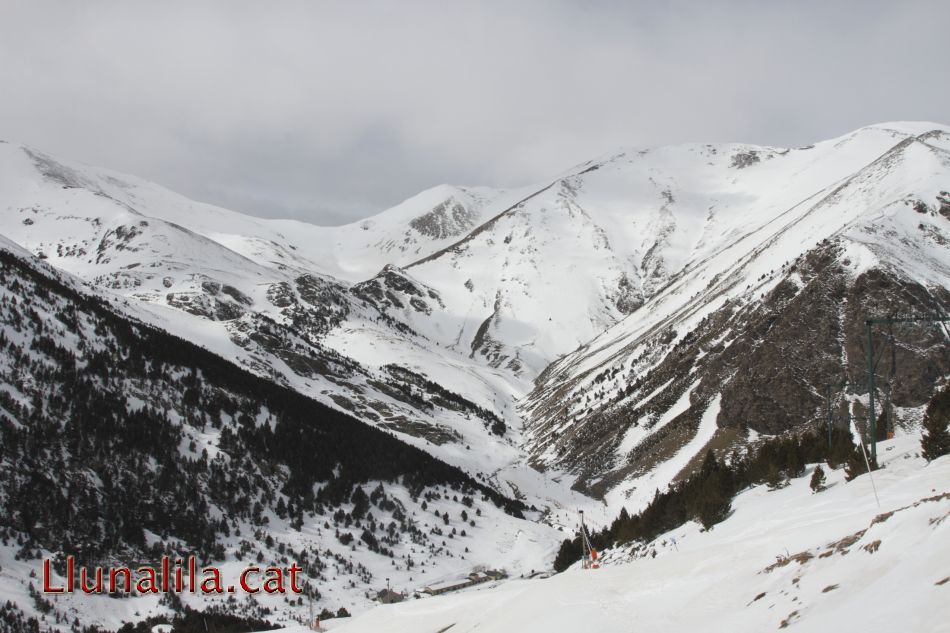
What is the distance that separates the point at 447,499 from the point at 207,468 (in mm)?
31500

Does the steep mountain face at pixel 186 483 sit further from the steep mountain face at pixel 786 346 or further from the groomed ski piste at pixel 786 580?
the groomed ski piste at pixel 786 580

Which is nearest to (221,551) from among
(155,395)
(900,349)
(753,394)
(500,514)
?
(155,395)

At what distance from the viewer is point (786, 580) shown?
16141 mm

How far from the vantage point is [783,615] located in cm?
1425

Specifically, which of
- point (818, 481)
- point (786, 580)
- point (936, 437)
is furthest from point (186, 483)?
point (786, 580)

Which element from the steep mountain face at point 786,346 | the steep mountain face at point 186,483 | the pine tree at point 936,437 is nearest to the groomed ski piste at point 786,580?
the pine tree at point 936,437

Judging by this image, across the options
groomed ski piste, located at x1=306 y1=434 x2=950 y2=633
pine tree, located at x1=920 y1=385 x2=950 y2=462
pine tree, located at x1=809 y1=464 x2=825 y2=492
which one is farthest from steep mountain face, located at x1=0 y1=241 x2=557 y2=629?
pine tree, located at x1=920 y1=385 x2=950 y2=462

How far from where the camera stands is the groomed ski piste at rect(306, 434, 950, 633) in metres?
12.6

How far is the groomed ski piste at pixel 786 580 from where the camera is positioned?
41.5 feet

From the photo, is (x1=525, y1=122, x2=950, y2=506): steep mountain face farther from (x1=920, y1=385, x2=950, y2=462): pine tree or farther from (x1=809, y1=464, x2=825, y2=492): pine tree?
(x1=920, y1=385, x2=950, y2=462): pine tree

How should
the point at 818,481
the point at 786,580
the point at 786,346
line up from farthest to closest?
1. the point at 786,346
2. the point at 818,481
3. the point at 786,580

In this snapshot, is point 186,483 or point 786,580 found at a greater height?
point 186,483

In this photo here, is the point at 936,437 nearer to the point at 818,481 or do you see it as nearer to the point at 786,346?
the point at 818,481

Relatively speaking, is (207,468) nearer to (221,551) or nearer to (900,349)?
(221,551)
